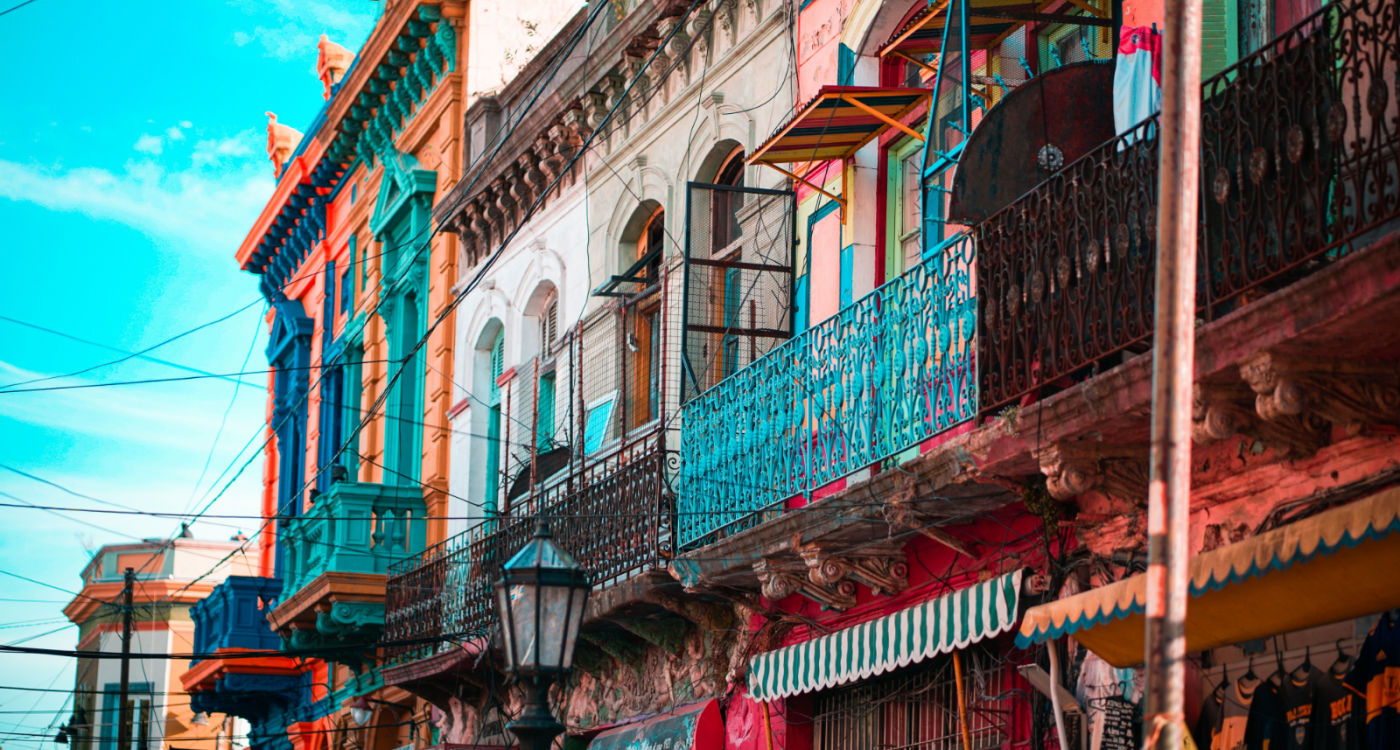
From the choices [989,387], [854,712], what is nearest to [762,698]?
[854,712]

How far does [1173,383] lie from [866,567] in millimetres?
6322

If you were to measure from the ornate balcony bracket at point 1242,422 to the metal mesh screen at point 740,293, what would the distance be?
19.9ft

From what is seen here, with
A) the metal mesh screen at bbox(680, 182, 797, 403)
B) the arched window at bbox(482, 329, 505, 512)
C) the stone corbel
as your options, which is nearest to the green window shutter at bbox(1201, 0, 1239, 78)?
the metal mesh screen at bbox(680, 182, 797, 403)

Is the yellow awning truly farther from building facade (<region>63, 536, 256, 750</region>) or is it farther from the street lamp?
building facade (<region>63, 536, 256, 750</region>)

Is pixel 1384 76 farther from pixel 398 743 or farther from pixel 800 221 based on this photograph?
pixel 398 743

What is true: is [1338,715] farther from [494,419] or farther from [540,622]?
[494,419]

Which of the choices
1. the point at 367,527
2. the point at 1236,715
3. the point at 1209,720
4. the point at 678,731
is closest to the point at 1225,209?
the point at 1236,715

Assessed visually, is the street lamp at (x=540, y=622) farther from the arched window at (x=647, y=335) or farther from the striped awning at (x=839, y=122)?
the arched window at (x=647, y=335)

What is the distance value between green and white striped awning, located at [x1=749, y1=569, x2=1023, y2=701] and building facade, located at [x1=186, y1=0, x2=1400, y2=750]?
0.03 m

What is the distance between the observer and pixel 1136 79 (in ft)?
28.6

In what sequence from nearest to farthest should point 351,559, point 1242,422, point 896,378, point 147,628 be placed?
point 1242,422
point 896,378
point 351,559
point 147,628

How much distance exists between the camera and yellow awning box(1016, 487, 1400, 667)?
21.3 feet

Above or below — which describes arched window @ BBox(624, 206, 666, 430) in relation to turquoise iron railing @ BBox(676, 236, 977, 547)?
above

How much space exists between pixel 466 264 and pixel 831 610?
1023 cm
